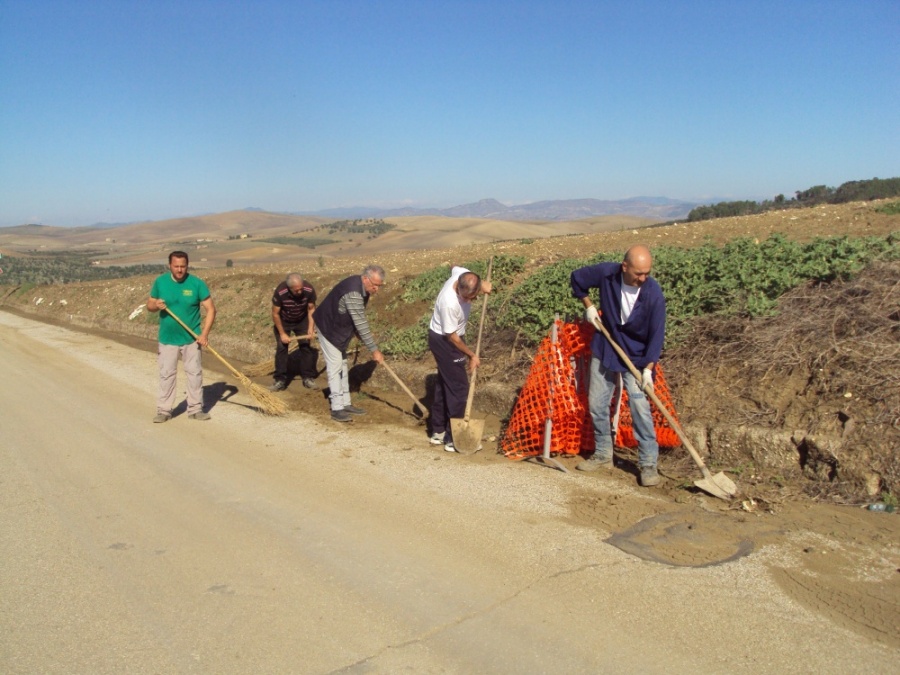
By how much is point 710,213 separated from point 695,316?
2443cm

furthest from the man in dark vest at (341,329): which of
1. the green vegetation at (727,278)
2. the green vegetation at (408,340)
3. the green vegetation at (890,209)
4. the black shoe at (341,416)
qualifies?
the green vegetation at (890,209)

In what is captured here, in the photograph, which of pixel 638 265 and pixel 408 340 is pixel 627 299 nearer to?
pixel 638 265

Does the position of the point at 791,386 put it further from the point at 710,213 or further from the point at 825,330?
the point at 710,213

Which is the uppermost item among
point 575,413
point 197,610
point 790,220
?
point 790,220

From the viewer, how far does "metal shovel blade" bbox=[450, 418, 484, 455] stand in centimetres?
646

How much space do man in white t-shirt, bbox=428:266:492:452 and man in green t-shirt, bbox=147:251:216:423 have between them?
295 centimetres

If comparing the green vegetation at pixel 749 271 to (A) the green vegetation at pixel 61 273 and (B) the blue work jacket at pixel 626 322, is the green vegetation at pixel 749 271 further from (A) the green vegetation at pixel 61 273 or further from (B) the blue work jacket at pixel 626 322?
(A) the green vegetation at pixel 61 273

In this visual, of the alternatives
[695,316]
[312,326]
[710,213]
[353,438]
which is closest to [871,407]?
[695,316]

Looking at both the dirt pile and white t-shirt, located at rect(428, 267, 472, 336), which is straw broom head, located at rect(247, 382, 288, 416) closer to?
white t-shirt, located at rect(428, 267, 472, 336)

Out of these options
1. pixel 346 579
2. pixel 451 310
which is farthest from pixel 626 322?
pixel 346 579

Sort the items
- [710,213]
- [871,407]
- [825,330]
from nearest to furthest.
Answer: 1. [871,407]
2. [825,330]
3. [710,213]

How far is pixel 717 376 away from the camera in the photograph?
6.10m

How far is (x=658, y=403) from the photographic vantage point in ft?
17.3

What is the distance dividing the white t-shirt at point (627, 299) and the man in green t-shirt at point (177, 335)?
4.79 meters
